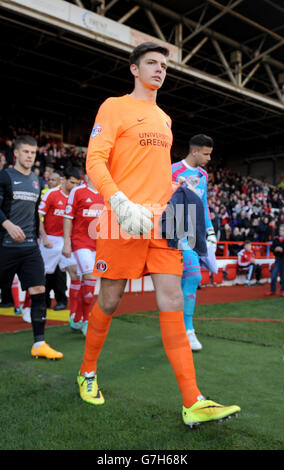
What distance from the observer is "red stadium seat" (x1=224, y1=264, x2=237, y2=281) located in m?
12.7

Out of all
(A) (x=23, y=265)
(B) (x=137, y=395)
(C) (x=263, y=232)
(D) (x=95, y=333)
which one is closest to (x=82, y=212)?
(A) (x=23, y=265)

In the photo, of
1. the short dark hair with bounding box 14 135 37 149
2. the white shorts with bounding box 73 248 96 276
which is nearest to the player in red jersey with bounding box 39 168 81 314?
the white shorts with bounding box 73 248 96 276

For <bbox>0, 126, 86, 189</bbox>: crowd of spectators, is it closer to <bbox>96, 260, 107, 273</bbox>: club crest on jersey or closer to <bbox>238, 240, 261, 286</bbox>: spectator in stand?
<bbox>238, 240, 261, 286</bbox>: spectator in stand

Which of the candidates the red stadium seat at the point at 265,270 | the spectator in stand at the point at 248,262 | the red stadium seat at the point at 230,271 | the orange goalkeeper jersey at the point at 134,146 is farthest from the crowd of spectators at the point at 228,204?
the orange goalkeeper jersey at the point at 134,146

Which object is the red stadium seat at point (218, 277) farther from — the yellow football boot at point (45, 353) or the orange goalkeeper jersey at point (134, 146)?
the orange goalkeeper jersey at point (134, 146)

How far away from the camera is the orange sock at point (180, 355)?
7.38ft

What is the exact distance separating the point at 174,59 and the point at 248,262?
25.2 feet

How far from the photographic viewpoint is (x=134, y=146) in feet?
8.08

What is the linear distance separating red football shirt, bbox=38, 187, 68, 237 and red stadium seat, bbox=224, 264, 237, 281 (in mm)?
7469

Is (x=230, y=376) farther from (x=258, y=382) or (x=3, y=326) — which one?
(x=3, y=326)

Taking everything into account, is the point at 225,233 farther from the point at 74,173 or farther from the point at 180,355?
the point at 180,355

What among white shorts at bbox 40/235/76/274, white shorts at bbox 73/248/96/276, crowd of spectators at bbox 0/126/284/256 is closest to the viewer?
white shorts at bbox 73/248/96/276

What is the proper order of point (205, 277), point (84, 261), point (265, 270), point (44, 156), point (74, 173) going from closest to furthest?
point (84, 261) → point (74, 173) → point (205, 277) → point (265, 270) → point (44, 156)

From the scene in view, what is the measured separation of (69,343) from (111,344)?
44 cm
